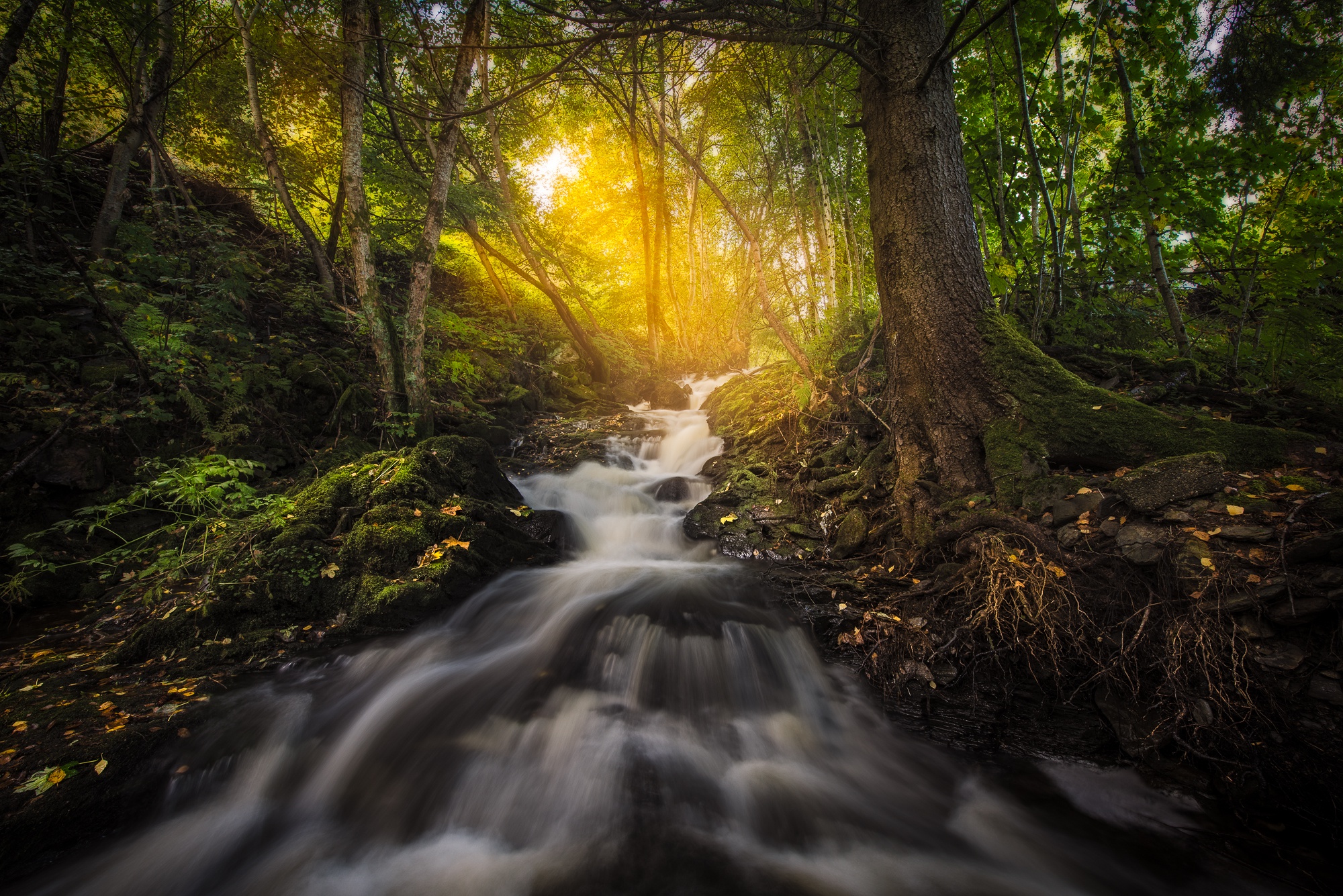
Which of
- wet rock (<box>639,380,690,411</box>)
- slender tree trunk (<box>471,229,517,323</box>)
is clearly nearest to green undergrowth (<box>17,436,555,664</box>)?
slender tree trunk (<box>471,229,517,323</box>)

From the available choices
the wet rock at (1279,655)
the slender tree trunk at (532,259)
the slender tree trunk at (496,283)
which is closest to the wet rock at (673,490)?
the wet rock at (1279,655)

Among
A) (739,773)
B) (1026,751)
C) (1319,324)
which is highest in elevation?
(1319,324)

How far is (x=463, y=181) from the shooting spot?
983 cm

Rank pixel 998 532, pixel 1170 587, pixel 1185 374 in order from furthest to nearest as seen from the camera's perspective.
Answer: pixel 1185 374
pixel 998 532
pixel 1170 587

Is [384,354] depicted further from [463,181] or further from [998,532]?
[998,532]

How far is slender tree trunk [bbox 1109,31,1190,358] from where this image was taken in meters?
4.41

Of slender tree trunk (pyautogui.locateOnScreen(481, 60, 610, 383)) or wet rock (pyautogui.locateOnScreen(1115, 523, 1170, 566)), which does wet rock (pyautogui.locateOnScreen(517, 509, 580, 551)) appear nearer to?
wet rock (pyautogui.locateOnScreen(1115, 523, 1170, 566))

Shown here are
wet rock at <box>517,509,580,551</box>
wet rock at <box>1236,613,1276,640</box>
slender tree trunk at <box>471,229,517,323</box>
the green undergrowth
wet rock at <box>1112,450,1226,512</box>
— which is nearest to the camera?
wet rock at <box>1236,613,1276,640</box>

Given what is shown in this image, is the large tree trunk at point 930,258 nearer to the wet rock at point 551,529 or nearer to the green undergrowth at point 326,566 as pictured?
the wet rock at point 551,529

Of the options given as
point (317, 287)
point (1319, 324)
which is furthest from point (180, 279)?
point (1319, 324)

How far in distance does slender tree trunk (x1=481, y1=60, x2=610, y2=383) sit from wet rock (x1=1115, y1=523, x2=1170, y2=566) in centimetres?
1153

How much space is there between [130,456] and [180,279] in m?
1.96

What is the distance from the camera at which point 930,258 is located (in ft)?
13.1

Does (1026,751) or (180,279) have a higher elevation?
(180,279)
